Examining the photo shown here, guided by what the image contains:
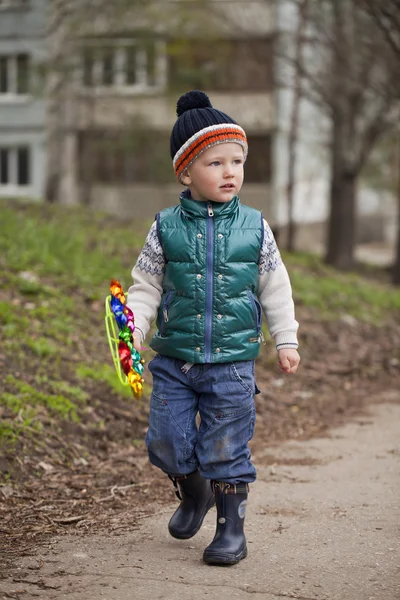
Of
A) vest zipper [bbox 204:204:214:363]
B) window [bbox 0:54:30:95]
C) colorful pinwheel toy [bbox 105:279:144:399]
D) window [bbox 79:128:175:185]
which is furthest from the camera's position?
window [bbox 0:54:30:95]

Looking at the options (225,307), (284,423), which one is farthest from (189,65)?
(225,307)

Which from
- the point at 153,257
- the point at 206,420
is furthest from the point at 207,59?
the point at 206,420

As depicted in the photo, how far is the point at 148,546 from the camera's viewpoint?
14.1 ft

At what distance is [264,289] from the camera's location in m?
4.32

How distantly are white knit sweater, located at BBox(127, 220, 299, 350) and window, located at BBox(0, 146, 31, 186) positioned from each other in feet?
107

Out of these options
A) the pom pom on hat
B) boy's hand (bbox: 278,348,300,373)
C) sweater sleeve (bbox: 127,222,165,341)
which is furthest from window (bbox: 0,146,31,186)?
boy's hand (bbox: 278,348,300,373)

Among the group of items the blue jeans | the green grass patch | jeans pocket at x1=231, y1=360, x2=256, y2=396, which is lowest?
the green grass patch

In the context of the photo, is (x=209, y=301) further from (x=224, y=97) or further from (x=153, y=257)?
(x=224, y=97)

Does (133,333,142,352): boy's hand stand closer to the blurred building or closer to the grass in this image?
the grass

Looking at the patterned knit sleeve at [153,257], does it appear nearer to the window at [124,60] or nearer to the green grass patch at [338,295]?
the green grass patch at [338,295]

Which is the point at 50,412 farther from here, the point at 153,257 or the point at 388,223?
the point at 388,223

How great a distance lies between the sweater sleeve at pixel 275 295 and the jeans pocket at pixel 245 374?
16 centimetres

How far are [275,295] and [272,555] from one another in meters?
1.06

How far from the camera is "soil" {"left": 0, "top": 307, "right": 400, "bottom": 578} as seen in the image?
4758 millimetres
